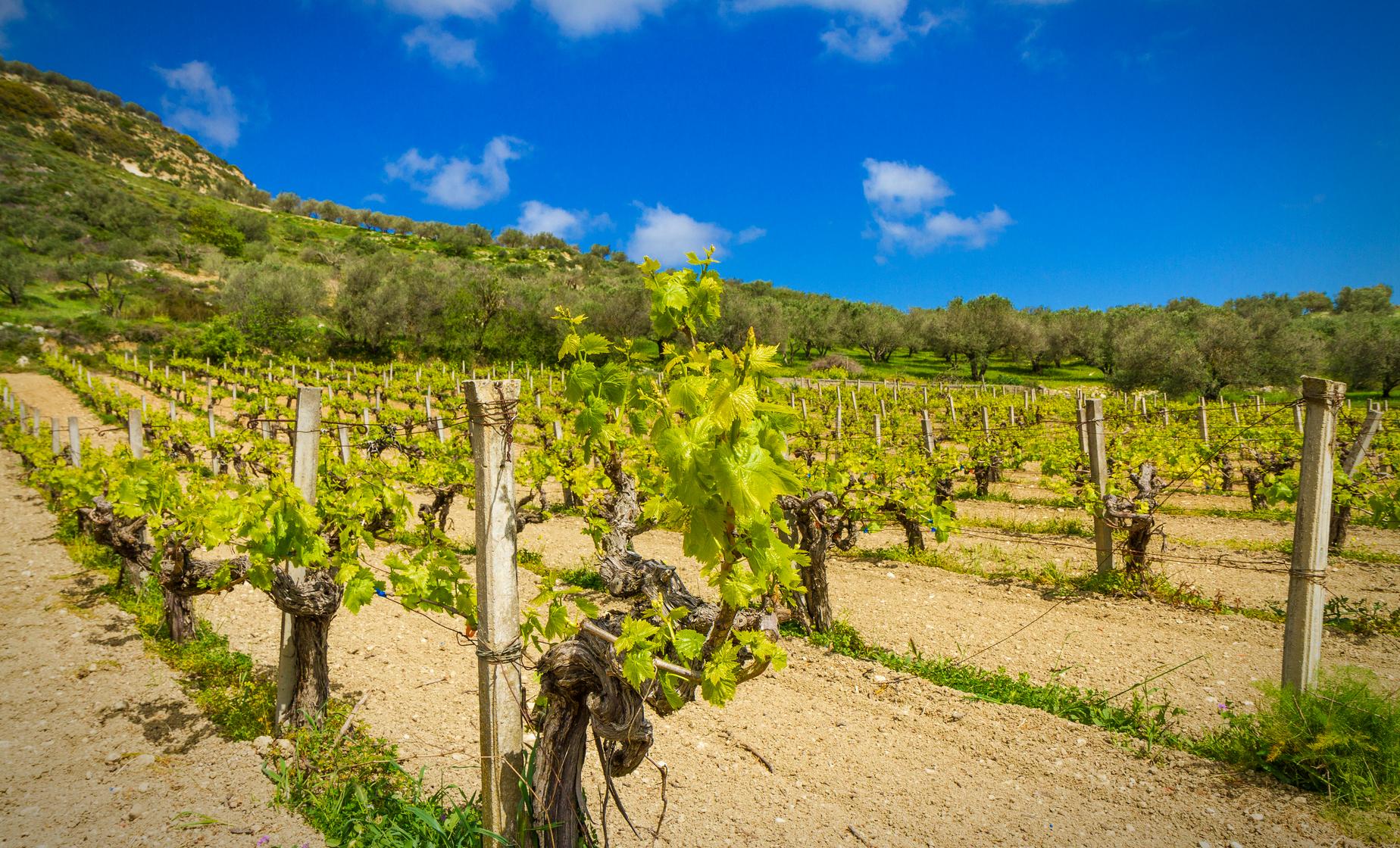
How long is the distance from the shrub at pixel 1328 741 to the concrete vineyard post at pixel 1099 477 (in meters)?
3.53

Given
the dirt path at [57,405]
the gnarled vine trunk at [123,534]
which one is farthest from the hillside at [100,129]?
the gnarled vine trunk at [123,534]

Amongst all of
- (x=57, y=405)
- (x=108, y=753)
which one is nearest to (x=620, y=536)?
(x=108, y=753)

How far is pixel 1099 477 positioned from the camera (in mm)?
8203

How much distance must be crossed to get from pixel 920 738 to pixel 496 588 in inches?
140

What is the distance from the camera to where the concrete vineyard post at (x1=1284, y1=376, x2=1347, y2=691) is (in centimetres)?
434

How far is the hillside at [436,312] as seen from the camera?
34719mm

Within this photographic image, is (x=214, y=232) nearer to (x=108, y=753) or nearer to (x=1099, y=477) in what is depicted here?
(x=108, y=753)

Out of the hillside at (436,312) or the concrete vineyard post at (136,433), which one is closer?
the concrete vineyard post at (136,433)

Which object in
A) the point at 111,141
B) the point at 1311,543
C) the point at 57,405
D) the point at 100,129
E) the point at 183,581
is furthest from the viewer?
the point at 100,129

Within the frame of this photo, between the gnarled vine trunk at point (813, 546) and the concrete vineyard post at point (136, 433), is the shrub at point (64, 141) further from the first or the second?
the gnarled vine trunk at point (813, 546)

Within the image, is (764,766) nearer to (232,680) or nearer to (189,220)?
(232,680)

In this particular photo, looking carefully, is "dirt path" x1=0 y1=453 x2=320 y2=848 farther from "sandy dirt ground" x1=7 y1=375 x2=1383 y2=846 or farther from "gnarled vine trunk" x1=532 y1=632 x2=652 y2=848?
"gnarled vine trunk" x1=532 y1=632 x2=652 y2=848

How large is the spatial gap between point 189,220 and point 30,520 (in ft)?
227

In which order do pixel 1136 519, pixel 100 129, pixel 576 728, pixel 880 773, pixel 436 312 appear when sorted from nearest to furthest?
pixel 576 728 < pixel 880 773 < pixel 1136 519 < pixel 436 312 < pixel 100 129
